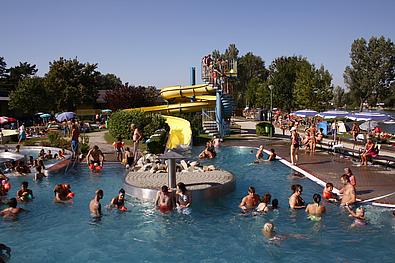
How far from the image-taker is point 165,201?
10547 mm

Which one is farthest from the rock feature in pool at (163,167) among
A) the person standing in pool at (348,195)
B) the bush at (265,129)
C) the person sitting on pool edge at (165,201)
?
the bush at (265,129)

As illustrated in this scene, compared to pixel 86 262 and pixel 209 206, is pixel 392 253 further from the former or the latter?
pixel 86 262

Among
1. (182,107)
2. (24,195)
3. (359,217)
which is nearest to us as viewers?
(359,217)

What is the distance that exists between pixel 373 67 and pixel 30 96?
56577mm

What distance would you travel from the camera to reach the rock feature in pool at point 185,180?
1156cm

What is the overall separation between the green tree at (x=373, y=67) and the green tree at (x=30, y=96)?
171 feet

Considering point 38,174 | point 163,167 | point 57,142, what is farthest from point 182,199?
point 57,142

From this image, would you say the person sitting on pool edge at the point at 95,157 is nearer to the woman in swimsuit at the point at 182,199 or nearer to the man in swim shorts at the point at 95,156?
the man in swim shorts at the point at 95,156

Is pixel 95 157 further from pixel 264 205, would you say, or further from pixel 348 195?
pixel 348 195

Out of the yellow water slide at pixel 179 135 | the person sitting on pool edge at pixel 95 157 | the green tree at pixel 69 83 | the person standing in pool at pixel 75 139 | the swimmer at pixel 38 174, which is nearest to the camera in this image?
the swimmer at pixel 38 174

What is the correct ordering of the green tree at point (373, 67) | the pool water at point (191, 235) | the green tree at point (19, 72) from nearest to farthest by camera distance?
1. the pool water at point (191, 235)
2. the green tree at point (19, 72)
3. the green tree at point (373, 67)

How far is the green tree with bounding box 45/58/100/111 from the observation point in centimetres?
4709

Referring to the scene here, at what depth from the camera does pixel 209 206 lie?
11.1 m

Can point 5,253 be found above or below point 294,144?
below
